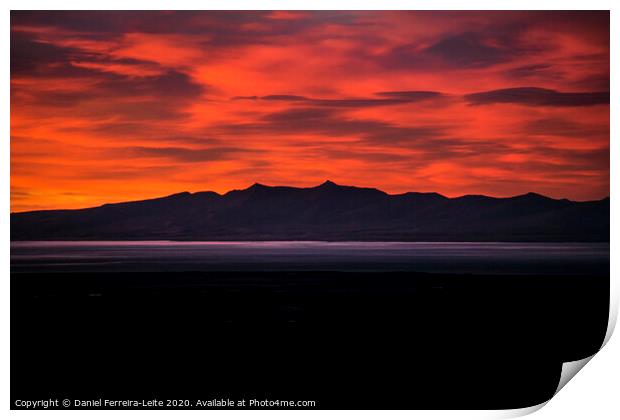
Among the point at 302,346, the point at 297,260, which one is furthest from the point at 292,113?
the point at 297,260

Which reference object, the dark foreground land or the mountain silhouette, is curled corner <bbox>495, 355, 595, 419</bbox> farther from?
the mountain silhouette

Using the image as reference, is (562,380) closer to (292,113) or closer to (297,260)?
(292,113)

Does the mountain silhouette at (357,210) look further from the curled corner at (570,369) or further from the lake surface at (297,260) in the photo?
the curled corner at (570,369)

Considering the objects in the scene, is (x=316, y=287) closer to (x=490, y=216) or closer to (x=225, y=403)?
(x=490, y=216)

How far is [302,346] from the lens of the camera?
32.3 feet

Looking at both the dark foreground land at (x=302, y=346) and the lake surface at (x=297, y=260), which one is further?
the lake surface at (x=297, y=260)

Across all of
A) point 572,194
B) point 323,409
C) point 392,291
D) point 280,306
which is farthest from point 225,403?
point 392,291

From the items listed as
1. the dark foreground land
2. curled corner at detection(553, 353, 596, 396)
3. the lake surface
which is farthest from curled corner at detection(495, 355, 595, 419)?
the lake surface

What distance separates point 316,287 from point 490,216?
16.3ft

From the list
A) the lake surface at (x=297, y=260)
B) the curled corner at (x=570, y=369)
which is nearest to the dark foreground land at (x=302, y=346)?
the curled corner at (x=570, y=369)

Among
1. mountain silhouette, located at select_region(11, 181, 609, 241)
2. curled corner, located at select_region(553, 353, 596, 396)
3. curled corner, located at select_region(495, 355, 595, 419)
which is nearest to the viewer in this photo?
curled corner, located at select_region(495, 355, 595, 419)

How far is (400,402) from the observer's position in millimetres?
6941

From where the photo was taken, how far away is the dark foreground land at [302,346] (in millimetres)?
7020

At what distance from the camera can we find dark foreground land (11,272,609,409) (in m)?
7.02
